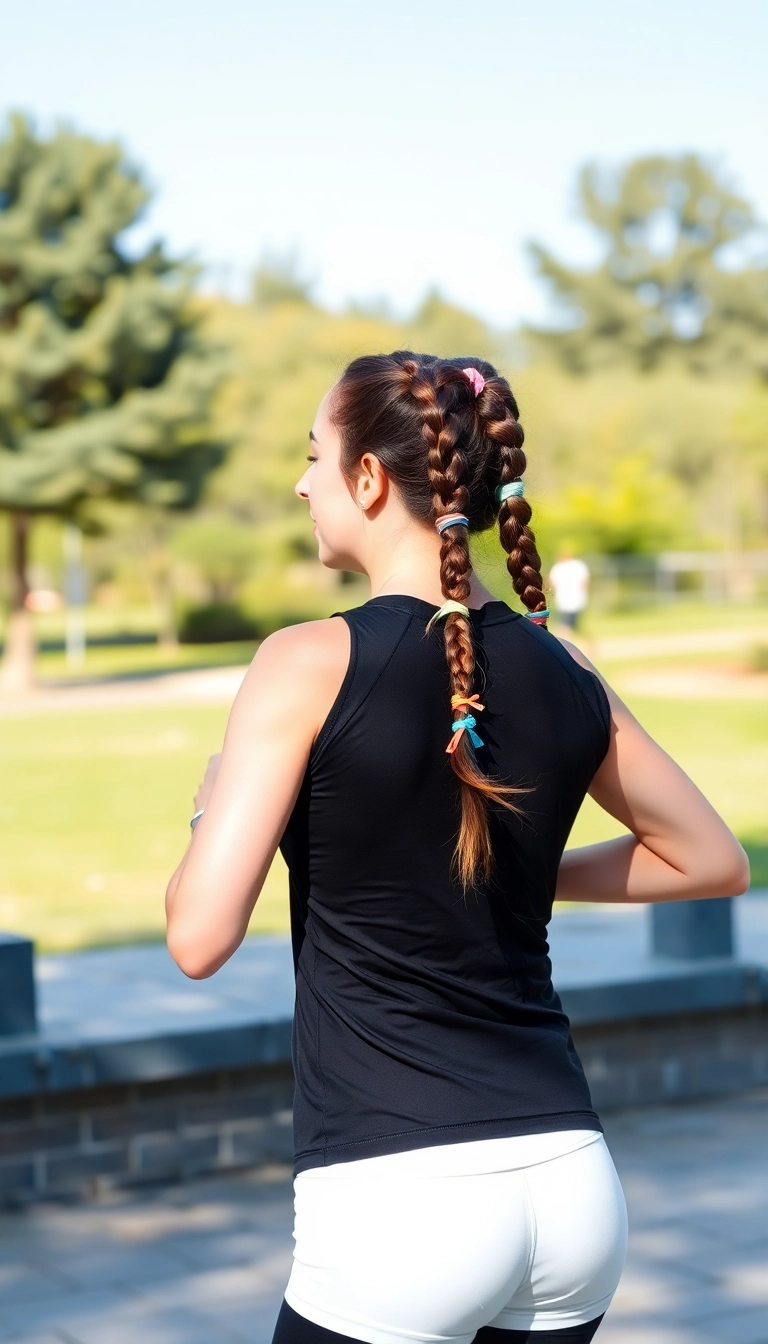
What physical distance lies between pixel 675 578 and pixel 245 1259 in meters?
47.3

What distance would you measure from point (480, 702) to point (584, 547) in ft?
158

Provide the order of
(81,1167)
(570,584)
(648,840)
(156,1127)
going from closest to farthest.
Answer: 1. (648,840)
2. (81,1167)
3. (156,1127)
4. (570,584)

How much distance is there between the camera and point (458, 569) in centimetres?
170

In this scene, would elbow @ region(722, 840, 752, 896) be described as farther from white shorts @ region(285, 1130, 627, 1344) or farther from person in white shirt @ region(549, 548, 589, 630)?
person in white shirt @ region(549, 548, 589, 630)

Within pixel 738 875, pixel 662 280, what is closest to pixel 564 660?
pixel 738 875

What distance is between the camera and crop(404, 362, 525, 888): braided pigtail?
1.62 metres

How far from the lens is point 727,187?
77.2 m

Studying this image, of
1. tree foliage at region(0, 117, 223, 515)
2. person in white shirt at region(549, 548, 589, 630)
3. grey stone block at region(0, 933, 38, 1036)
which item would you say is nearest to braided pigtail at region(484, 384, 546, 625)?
grey stone block at region(0, 933, 38, 1036)

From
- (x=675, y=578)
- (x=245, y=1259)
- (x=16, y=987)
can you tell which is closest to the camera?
(x=245, y=1259)

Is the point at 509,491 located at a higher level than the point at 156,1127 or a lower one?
higher

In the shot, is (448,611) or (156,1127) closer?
(448,611)

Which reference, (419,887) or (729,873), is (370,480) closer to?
(419,887)

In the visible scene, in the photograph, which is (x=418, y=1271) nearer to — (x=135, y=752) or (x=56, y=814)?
(x=56, y=814)

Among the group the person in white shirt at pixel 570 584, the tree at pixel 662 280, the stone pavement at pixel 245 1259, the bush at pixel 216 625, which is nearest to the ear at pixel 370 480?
the stone pavement at pixel 245 1259
